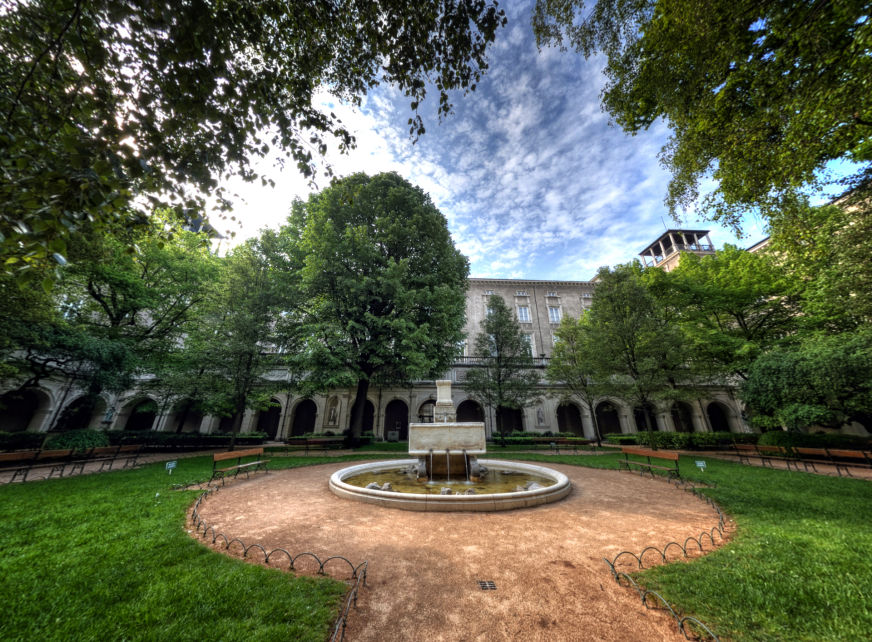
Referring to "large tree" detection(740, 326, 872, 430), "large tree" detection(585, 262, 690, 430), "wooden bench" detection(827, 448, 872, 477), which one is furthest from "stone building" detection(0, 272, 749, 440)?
"wooden bench" detection(827, 448, 872, 477)

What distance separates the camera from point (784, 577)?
3.63m

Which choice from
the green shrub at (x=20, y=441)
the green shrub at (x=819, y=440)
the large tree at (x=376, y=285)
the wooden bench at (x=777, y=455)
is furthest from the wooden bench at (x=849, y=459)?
the green shrub at (x=20, y=441)

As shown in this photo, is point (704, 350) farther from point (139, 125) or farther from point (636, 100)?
point (139, 125)

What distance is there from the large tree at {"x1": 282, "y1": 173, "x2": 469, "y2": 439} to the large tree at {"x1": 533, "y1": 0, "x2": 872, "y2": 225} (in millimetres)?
9976

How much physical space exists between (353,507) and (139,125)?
7.54 m

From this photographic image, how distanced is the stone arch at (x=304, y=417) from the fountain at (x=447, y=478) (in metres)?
18.5

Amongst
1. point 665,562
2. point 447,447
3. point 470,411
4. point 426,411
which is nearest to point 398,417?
point 426,411

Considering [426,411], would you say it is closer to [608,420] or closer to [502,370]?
[502,370]

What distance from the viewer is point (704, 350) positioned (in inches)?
758

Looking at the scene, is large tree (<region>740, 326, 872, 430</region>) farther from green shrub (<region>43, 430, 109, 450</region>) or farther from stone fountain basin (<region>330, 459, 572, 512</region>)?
green shrub (<region>43, 430, 109, 450</region>)

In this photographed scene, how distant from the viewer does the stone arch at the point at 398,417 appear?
87.1ft

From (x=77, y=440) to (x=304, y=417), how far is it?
593 inches

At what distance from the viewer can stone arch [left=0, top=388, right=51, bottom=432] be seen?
71.0 ft

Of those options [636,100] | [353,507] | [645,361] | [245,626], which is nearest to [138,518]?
[353,507]
